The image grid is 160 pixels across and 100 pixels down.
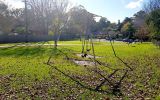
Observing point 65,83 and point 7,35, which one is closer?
point 65,83

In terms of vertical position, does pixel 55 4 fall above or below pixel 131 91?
above

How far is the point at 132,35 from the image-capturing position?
92.2 m

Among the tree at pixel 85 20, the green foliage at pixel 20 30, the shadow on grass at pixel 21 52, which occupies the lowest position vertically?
the shadow on grass at pixel 21 52

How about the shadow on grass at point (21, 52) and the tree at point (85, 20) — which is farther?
the shadow on grass at point (21, 52)

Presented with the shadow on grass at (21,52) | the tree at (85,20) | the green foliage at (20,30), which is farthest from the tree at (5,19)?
the shadow on grass at (21,52)

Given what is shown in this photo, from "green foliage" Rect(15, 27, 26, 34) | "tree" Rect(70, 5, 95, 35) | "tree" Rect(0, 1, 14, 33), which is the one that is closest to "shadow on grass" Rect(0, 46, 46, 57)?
"tree" Rect(70, 5, 95, 35)

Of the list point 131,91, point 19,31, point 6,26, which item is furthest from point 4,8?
point 131,91

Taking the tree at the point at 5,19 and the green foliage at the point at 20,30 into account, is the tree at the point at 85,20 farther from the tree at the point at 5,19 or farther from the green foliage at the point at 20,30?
the green foliage at the point at 20,30

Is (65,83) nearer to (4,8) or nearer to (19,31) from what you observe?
(4,8)

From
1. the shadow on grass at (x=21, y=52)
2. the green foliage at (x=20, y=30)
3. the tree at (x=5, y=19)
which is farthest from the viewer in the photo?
the green foliage at (x=20, y=30)

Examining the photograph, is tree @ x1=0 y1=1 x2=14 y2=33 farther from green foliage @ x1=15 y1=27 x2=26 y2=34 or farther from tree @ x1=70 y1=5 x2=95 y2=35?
tree @ x1=70 y1=5 x2=95 y2=35

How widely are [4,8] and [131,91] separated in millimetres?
65133

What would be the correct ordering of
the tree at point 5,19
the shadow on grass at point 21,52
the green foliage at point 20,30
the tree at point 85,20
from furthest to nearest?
the green foliage at point 20,30, the tree at point 5,19, the shadow on grass at point 21,52, the tree at point 85,20

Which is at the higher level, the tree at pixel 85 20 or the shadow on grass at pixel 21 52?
the tree at pixel 85 20
